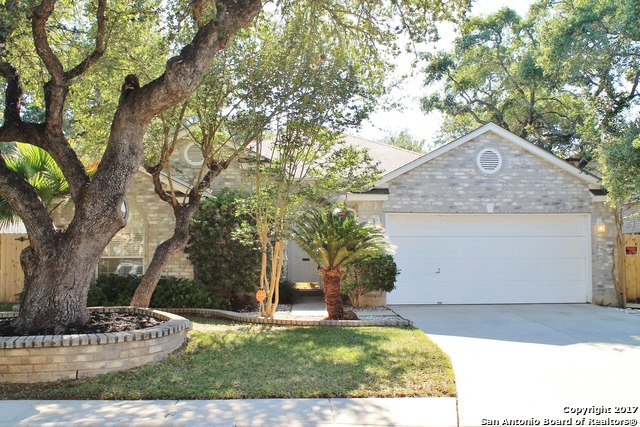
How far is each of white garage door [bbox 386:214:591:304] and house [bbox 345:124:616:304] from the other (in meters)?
0.03

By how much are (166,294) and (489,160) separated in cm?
896

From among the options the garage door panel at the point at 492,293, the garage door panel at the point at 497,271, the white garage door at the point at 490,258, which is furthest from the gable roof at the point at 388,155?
the garage door panel at the point at 492,293

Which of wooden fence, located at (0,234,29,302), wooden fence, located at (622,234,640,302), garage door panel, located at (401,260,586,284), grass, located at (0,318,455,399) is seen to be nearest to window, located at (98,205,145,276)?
wooden fence, located at (0,234,29,302)

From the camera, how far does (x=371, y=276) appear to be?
1355 cm

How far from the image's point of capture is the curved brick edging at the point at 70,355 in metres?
6.53

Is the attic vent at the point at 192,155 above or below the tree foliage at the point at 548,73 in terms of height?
below

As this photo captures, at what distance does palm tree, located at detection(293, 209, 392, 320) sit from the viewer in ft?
36.2

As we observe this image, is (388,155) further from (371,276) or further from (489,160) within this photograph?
(371,276)

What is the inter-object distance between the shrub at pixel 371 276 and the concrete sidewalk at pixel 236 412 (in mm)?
7430

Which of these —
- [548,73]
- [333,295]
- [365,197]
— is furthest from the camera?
[548,73]

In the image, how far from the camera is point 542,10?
19.2 meters

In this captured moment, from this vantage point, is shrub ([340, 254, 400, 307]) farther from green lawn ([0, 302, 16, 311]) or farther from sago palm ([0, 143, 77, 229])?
green lawn ([0, 302, 16, 311])

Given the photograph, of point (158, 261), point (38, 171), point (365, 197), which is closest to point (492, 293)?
point (365, 197)

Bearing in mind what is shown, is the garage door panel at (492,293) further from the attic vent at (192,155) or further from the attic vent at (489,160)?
the attic vent at (192,155)
